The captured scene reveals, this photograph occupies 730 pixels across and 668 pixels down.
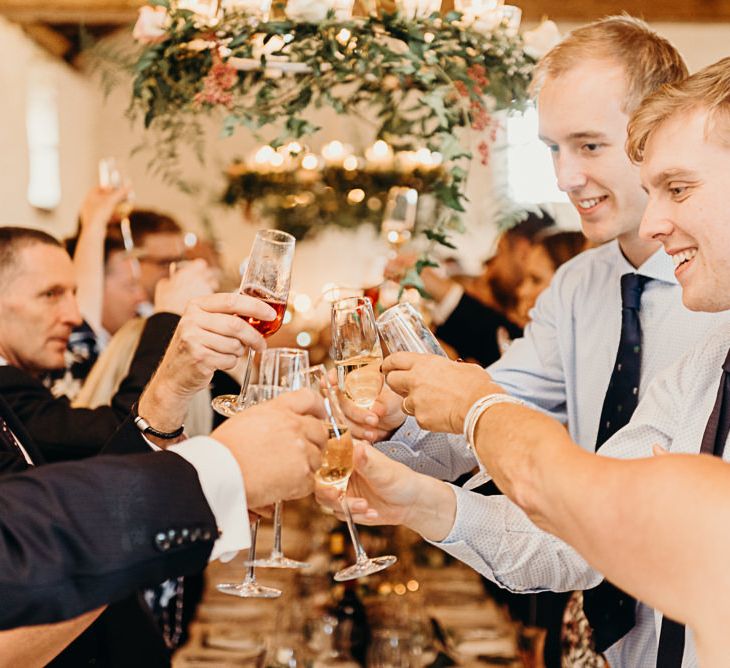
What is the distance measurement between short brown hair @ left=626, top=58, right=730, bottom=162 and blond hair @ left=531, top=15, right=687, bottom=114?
56cm

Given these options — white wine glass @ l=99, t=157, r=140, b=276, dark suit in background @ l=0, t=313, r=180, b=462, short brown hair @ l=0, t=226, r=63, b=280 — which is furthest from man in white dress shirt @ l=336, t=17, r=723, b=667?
A: white wine glass @ l=99, t=157, r=140, b=276

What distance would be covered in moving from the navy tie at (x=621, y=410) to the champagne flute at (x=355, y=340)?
2.14 feet

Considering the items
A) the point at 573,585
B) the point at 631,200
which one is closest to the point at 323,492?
the point at 573,585

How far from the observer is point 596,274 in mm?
2455

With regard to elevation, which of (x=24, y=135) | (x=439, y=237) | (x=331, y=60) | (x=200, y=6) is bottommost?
(x=439, y=237)

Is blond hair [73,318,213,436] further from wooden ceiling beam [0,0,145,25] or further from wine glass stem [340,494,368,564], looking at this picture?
wine glass stem [340,494,368,564]

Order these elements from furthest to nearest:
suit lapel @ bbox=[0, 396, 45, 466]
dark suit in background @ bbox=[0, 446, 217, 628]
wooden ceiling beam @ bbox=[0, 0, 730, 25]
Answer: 1. wooden ceiling beam @ bbox=[0, 0, 730, 25]
2. suit lapel @ bbox=[0, 396, 45, 466]
3. dark suit in background @ bbox=[0, 446, 217, 628]

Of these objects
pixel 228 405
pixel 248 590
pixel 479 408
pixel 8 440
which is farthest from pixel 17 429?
pixel 479 408

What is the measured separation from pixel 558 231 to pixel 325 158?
0.92 metres

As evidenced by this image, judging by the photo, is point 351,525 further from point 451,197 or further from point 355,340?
point 451,197

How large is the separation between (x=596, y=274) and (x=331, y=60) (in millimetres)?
884

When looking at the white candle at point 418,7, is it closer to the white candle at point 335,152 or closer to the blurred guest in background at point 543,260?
the white candle at point 335,152

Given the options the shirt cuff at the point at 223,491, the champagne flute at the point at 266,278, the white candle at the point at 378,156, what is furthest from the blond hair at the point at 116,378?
the shirt cuff at the point at 223,491

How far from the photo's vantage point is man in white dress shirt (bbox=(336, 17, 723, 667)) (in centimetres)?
218
